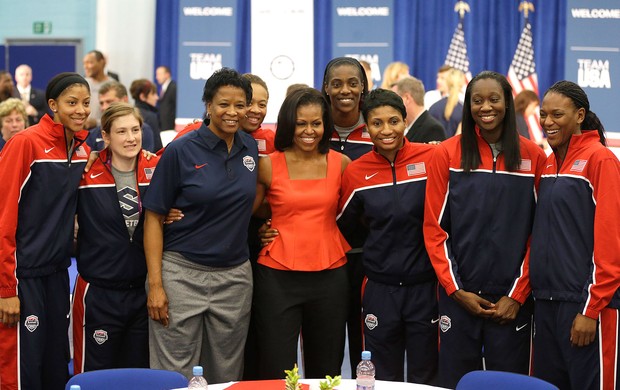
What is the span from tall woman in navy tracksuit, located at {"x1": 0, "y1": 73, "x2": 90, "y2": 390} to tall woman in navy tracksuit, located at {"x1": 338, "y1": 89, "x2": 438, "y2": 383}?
133 centimetres

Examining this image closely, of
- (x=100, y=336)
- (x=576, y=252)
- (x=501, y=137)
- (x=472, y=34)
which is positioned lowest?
(x=100, y=336)

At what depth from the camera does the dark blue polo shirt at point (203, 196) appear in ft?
13.7

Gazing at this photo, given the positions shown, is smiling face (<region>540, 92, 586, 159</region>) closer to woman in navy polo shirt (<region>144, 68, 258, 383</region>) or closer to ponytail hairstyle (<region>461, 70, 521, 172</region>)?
ponytail hairstyle (<region>461, 70, 521, 172</region>)

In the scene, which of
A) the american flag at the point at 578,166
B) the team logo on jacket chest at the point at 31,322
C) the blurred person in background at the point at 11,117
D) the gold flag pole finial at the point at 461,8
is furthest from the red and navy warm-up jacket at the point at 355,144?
the gold flag pole finial at the point at 461,8

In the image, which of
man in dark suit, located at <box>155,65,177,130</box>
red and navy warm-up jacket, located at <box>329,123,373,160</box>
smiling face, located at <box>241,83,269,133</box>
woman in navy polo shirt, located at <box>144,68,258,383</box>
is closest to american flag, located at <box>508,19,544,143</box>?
man in dark suit, located at <box>155,65,177,130</box>

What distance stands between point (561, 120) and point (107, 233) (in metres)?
2.15

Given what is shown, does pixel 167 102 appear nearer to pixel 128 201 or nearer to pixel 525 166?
pixel 128 201

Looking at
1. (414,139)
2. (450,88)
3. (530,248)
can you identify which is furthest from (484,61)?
(530,248)

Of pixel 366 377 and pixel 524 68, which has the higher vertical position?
pixel 524 68

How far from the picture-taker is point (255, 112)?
4.82m

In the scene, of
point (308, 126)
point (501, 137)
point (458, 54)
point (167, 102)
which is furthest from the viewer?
point (167, 102)

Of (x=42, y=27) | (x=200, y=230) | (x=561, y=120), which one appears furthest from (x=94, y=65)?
(x=561, y=120)

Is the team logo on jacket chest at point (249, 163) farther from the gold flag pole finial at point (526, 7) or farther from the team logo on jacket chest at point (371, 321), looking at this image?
the gold flag pole finial at point (526, 7)

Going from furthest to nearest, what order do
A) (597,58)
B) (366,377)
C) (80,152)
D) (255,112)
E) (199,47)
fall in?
1. (199,47)
2. (597,58)
3. (255,112)
4. (80,152)
5. (366,377)
